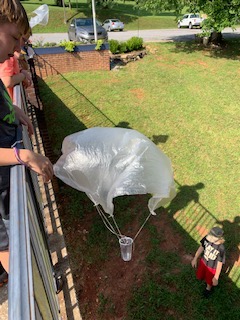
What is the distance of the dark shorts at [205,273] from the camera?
4.21 metres

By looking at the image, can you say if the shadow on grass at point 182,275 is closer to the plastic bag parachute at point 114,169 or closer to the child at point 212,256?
the child at point 212,256

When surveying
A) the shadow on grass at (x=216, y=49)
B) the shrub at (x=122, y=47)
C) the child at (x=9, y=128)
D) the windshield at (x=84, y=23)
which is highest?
the windshield at (x=84, y=23)

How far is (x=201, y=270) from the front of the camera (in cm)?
438

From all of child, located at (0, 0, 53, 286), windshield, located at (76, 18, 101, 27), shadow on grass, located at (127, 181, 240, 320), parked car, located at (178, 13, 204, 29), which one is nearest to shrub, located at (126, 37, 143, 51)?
windshield, located at (76, 18, 101, 27)

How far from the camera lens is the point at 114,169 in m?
4.29

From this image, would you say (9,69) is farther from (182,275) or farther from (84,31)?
(84,31)

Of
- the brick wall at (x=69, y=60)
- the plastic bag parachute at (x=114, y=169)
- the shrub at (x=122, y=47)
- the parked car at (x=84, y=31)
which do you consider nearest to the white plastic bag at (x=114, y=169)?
the plastic bag parachute at (x=114, y=169)

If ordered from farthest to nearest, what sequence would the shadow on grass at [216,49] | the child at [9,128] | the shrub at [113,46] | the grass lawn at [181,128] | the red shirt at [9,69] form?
1. the shadow on grass at [216,49]
2. the shrub at [113,46]
3. the grass lawn at [181,128]
4. the red shirt at [9,69]
5. the child at [9,128]

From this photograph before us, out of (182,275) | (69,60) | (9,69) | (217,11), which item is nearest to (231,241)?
(182,275)

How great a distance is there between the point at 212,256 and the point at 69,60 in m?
11.2

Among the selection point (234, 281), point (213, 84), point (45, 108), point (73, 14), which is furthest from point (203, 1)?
point (73, 14)

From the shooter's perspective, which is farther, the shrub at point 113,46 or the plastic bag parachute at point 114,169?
the shrub at point 113,46

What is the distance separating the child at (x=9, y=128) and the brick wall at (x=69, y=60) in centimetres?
1176

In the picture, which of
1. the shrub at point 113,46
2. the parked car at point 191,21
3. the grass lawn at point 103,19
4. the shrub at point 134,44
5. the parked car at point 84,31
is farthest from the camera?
the grass lawn at point 103,19
